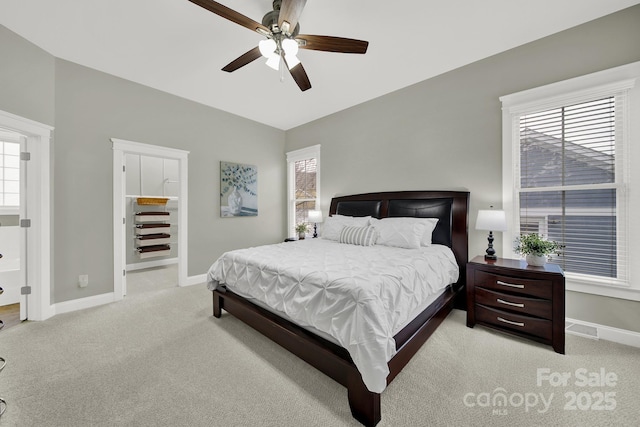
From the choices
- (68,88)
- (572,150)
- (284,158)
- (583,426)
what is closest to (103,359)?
(68,88)

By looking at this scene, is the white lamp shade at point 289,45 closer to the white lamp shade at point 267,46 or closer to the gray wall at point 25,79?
the white lamp shade at point 267,46

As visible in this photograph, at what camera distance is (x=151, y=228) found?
5215mm

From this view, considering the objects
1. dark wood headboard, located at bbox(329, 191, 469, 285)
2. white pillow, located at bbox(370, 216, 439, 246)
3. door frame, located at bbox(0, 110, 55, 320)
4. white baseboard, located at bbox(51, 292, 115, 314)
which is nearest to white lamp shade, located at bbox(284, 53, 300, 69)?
white pillow, located at bbox(370, 216, 439, 246)

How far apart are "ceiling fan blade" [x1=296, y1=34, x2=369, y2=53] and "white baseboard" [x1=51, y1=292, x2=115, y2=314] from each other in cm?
382

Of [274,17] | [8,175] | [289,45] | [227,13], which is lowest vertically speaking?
[8,175]

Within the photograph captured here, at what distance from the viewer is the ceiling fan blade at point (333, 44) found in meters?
1.96

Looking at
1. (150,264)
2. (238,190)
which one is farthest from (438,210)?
(150,264)

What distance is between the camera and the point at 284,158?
543 cm

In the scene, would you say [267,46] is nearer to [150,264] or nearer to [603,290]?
[603,290]

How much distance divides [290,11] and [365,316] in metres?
2.10

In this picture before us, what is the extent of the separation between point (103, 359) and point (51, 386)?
33 centimetres

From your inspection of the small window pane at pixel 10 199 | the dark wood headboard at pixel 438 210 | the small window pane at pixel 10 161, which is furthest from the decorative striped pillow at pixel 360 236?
the small window pane at pixel 10 161

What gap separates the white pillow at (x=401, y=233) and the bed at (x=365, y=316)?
0.41 feet

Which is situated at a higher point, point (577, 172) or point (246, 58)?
point (246, 58)
